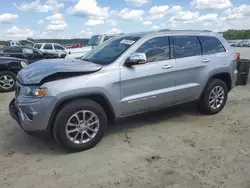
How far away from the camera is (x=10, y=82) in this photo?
8555mm

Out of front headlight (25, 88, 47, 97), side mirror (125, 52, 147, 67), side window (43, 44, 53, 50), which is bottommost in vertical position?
front headlight (25, 88, 47, 97)

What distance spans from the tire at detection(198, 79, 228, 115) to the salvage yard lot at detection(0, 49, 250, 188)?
267mm

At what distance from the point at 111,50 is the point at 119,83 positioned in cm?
83

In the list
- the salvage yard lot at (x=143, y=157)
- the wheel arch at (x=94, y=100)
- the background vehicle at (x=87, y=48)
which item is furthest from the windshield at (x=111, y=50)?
the background vehicle at (x=87, y=48)

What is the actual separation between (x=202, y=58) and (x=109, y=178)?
121 inches

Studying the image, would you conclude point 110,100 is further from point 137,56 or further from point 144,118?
Result: point 144,118

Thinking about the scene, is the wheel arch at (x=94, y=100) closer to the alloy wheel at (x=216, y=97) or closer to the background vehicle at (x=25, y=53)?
the alloy wheel at (x=216, y=97)

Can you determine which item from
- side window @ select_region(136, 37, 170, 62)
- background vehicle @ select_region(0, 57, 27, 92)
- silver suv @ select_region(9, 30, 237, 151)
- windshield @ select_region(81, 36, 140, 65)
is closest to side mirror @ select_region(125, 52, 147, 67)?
silver suv @ select_region(9, 30, 237, 151)

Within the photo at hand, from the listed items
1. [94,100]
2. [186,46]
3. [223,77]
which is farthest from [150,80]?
[223,77]

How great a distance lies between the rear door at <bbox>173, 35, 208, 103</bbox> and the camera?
16.4ft

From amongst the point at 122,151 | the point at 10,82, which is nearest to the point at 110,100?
the point at 122,151

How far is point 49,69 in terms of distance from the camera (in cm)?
395

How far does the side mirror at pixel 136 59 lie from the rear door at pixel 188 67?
93 cm

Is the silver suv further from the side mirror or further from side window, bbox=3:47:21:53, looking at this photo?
side window, bbox=3:47:21:53
